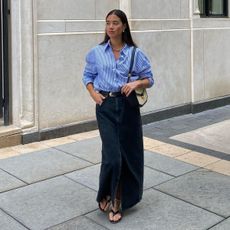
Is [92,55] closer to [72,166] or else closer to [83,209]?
[83,209]

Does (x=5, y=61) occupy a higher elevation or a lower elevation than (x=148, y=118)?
higher

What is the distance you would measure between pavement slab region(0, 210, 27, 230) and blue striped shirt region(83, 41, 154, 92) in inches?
53.9

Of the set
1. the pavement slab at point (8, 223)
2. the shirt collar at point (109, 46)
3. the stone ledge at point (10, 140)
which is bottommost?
the pavement slab at point (8, 223)

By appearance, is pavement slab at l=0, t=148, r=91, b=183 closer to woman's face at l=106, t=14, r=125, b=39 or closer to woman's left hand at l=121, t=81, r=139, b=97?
woman's left hand at l=121, t=81, r=139, b=97

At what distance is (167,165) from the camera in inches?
231

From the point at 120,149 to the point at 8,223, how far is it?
1180 millimetres

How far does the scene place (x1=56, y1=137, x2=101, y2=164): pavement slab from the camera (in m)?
6.13

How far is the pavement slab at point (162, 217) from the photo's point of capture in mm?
4145

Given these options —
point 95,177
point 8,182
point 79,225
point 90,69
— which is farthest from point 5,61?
point 79,225

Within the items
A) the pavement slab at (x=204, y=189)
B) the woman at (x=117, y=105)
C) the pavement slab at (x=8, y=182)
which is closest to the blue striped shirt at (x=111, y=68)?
the woman at (x=117, y=105)

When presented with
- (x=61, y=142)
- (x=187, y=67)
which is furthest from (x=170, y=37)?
(x=61, y=142)

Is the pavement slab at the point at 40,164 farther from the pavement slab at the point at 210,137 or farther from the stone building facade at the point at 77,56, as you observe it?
the pavement slab at the point at 210,137

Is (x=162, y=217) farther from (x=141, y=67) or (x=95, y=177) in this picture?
(x=141, y=67)

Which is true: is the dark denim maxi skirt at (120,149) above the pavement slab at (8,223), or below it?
above
